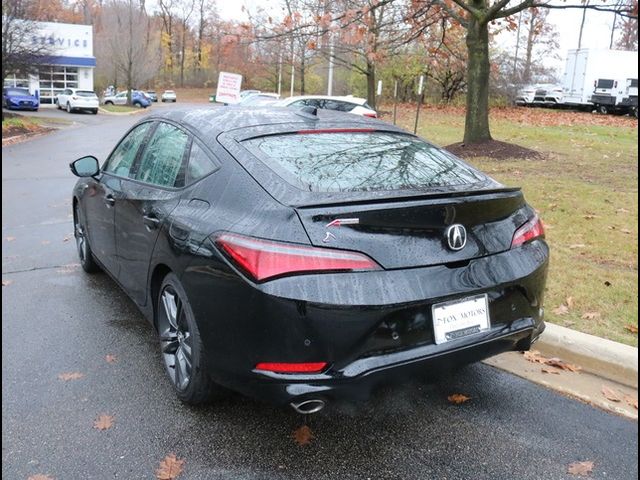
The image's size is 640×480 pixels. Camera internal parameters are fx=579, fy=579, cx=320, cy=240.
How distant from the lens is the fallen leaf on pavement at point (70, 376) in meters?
3.43

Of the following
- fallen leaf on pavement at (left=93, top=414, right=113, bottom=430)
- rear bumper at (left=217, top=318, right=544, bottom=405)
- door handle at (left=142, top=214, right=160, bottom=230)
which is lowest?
fallen leaf on pavement at (left=93, top=414, right=113, bottom=430)

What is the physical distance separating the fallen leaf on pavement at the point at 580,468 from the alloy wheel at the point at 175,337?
1900 mm

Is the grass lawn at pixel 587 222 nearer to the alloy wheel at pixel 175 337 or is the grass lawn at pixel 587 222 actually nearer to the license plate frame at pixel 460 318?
the license plate frame at pixel 460 318

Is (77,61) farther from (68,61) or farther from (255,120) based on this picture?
(255,120)

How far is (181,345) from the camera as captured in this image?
3156 millimetres

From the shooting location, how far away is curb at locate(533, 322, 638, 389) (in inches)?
139

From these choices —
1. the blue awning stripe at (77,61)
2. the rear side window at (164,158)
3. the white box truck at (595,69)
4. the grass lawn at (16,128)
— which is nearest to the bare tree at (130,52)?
the blue awning stripe at (77,61)

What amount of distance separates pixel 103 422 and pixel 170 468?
0.57 metres

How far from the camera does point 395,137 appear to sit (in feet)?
12.1

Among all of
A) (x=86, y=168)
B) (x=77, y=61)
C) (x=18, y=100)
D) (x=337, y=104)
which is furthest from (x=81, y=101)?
(x=86, y=168)

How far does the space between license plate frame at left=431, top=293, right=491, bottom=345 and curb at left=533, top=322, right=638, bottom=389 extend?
1.33 metres

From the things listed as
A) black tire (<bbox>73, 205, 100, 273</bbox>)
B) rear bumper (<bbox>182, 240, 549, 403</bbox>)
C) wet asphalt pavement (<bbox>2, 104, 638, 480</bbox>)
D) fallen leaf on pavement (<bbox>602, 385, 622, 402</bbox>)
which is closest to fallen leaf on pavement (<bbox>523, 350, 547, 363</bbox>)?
wet asphalt pavement (<bbox>2, 104, 638, 480</bbox>)

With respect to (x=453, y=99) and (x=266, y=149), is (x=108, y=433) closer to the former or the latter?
(x=266, y=149)

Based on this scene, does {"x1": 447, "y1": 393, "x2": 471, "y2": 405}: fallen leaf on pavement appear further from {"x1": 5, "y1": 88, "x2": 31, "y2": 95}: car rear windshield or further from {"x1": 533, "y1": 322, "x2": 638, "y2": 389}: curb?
{"x1": 5, "y1": 88, "x2": 31, "y2": 95}: car rear windshield
